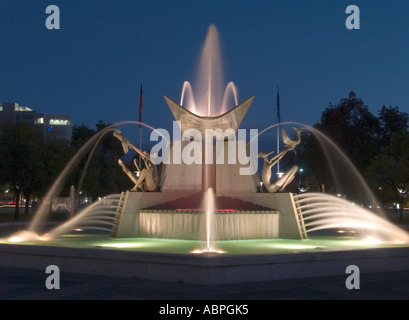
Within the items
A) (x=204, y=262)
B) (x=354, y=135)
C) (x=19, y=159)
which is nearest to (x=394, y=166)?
(x=354, y=135)

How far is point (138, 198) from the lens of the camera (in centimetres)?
1856

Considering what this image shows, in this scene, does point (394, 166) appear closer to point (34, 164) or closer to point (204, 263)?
point (34, 164)

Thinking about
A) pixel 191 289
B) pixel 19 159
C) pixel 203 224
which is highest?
pixel 19 159

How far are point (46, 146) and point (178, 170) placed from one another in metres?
24.8

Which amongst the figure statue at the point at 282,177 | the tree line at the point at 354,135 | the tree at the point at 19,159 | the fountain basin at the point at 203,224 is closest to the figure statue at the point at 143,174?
the fountain basin at the point at 203,224

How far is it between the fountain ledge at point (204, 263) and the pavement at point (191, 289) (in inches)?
8.5

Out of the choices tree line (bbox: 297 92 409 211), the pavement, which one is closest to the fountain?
the pavement

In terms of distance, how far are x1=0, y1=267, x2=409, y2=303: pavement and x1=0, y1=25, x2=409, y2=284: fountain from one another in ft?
1.70

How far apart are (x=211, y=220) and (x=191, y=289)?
21.8ft

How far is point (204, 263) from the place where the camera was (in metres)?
10.2

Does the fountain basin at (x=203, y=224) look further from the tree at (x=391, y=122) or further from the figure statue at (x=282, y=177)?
the tree at (x=391, y=122)

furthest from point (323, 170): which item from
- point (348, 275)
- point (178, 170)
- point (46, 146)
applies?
point (348, 275)

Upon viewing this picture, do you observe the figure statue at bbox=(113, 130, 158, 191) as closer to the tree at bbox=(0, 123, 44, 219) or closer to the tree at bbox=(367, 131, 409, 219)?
the tree at bbox=(0, 123, 44, 219)

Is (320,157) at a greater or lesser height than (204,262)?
greater
